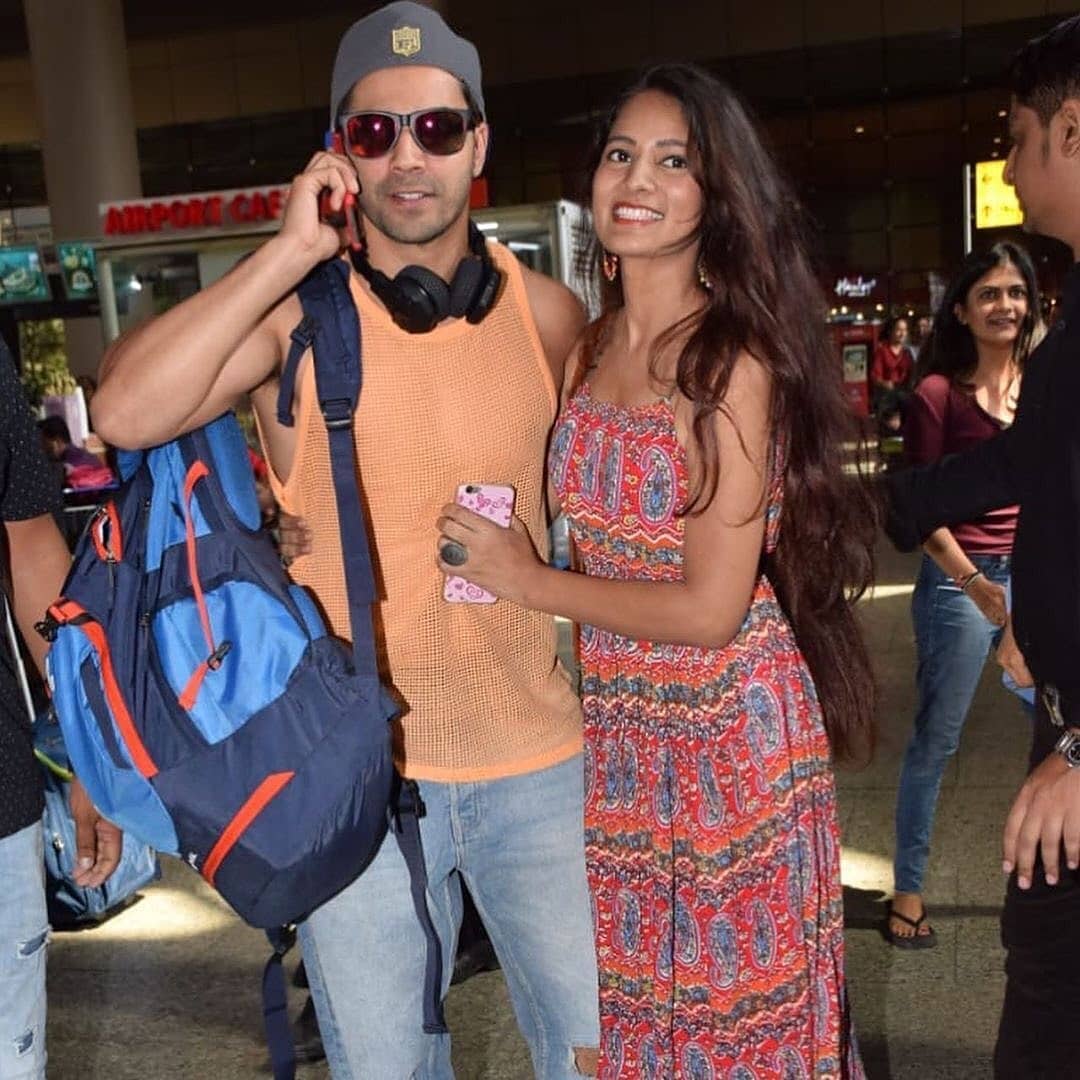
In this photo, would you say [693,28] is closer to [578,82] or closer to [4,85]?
[578,82]

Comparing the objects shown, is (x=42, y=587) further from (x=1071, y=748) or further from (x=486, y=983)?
(x=486, y=983)

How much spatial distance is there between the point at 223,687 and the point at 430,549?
45 centimetres

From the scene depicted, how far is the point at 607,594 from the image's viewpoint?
6.84 feet

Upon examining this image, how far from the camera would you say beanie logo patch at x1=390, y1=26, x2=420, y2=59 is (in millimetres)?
2146

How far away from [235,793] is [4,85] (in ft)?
98.7

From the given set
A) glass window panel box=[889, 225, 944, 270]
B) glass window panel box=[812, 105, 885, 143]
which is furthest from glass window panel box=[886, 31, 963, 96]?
glass window panel box=[889, 225, 944, 270]

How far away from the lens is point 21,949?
1.92 meters

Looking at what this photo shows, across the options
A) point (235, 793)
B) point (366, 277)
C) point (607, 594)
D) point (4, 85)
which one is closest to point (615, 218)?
point (366, 277)

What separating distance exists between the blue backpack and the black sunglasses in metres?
0.37

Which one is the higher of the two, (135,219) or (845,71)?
(845,71)

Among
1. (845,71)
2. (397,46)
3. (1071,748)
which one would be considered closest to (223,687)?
(397,46)

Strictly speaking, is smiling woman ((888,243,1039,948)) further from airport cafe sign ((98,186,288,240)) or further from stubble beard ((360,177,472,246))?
airport cafe sign ((98,186,288,240))

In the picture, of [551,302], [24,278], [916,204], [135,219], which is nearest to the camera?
[551,302]

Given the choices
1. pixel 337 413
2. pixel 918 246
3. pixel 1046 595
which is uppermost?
pixel 918 246
